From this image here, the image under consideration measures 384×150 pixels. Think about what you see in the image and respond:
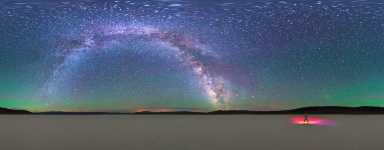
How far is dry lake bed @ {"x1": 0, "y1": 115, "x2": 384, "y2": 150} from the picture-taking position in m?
19.3

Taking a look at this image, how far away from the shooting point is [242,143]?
2008 cm

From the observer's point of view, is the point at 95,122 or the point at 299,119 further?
the point at 95,122

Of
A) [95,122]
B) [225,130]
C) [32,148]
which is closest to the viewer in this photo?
[32,148]

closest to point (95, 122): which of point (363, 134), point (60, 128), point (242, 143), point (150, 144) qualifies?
point (60, 128)

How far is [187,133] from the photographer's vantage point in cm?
2170

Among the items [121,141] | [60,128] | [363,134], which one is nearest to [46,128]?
[60,128]

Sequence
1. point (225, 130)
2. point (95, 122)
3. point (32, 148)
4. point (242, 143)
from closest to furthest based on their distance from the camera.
→ point (32, 148) → point (242, 143) → point (95, 122) → point (225, 130)

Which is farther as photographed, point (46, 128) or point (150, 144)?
point (46, 128)

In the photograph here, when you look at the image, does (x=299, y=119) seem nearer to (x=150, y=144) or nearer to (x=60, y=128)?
(x=150, y=144)

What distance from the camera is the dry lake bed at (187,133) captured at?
19266 millimetres

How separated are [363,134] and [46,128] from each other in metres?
7.79

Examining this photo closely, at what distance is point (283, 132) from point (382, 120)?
8.40ft

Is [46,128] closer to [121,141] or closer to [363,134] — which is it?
[121,141]

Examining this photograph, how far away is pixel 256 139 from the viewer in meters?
20.6
